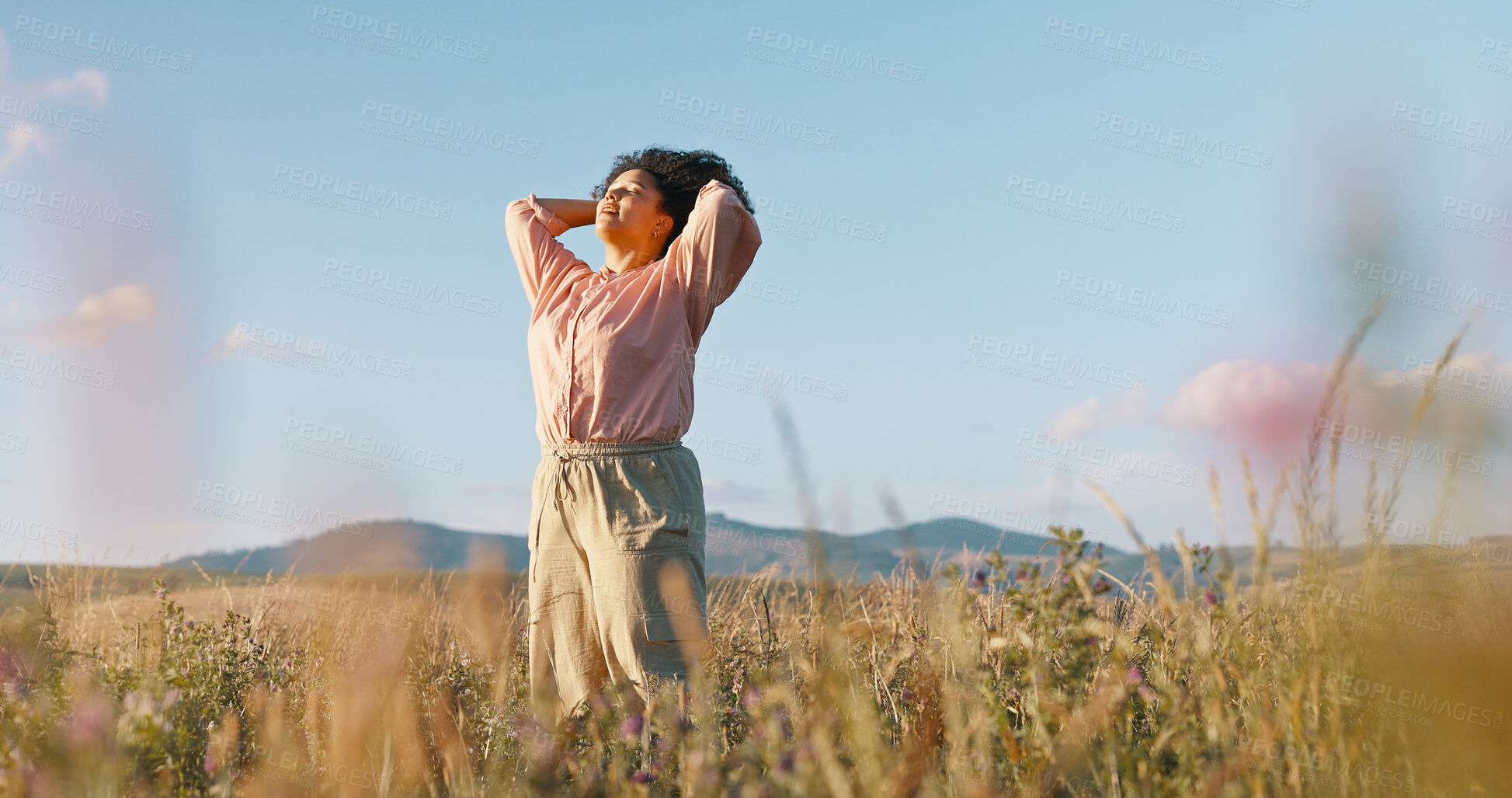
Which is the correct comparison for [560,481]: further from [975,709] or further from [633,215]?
[975,709]

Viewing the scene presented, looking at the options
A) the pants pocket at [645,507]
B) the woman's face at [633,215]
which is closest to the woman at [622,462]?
the pants pocket at [645,507]

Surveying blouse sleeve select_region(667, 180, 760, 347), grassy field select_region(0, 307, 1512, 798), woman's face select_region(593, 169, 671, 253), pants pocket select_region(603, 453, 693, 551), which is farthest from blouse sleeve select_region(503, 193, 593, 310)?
grassy field select_region(0, 307, 1512, 798)

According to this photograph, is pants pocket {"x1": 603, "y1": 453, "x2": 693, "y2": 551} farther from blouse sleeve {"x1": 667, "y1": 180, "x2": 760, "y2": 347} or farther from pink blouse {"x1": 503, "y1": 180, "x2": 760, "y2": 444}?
blouse sleeve {"x1": 667, "y1": 180, "x2": 760, "y2": 347}

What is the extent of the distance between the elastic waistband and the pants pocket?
0.09 feet

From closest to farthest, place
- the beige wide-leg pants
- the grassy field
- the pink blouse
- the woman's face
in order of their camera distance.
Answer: the grassy field → the beige wide-leg pants → the pink blouse → the woman's face

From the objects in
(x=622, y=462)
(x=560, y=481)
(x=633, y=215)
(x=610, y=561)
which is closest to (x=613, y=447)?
(x=622, y=462)

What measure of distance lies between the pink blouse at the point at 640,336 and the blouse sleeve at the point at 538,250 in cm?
20

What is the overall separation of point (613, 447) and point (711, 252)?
2.63 ft

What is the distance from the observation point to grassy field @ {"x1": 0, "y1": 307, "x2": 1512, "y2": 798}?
1.51m

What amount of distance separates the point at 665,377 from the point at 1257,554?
6.74 ft

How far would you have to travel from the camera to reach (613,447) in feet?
10.9

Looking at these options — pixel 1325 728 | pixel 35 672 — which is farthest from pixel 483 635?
pixel 35 672

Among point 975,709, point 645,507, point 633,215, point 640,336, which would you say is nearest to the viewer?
point 975,709

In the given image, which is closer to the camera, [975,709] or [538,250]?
[975,709]
